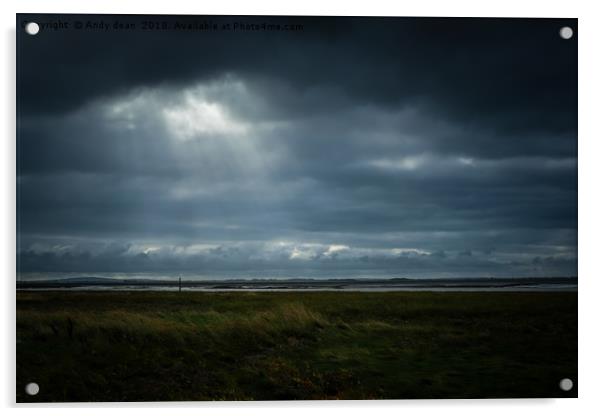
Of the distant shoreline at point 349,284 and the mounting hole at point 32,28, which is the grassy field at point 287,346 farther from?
the mounting hole at point 32,28

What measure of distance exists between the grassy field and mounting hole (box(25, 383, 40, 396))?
6 cm

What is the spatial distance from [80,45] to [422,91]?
15.0 feet

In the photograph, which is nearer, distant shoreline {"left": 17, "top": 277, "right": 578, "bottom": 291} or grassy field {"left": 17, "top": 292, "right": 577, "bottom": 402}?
grassy field {"left": 17, "top": 292, "right": 577, "bottom": 402}

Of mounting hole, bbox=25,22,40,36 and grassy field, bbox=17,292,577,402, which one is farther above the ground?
mounting hole, bbox=25,22,40,36

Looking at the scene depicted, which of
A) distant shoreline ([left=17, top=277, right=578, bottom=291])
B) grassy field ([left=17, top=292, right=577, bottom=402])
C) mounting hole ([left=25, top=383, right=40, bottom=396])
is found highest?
distant shoreline ([left=17, top=277, right=578, bottom=291])

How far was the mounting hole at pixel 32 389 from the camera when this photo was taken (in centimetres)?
624

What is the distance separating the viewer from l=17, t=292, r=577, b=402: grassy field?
6.32m

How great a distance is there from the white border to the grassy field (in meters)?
0.14

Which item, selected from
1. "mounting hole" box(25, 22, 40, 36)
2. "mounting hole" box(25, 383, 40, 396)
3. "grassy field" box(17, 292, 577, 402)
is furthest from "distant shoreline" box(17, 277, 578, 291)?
"mounting hole" box(25, 22, 40, 36)

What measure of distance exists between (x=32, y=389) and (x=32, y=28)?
182 inches

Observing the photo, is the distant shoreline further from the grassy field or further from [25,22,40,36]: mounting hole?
[25,22,40,36]: mounting hole
